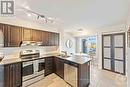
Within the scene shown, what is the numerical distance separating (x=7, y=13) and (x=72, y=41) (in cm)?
566

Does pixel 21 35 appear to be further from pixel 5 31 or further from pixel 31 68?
pixel 31 68

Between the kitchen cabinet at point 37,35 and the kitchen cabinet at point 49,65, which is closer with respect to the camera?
the kitchen cabinet at point 37,35

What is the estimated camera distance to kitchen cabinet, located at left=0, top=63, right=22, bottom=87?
322 centimetres

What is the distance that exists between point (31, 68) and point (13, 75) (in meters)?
0.77

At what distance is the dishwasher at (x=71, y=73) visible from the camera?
3539 millimetres

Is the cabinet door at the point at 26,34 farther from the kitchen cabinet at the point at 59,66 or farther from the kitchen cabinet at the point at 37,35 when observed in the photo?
the kitchen cabinet at the point at 59,66

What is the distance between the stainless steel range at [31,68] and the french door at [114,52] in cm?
337

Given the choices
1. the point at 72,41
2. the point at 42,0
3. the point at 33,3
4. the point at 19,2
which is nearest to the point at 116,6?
the point at 42,0

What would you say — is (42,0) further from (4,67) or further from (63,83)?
(63,83)

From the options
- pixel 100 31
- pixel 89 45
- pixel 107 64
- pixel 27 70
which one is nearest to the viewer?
pixel 27 70

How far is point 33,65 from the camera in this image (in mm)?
4277

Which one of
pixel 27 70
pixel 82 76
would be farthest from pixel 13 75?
pixel 82 76

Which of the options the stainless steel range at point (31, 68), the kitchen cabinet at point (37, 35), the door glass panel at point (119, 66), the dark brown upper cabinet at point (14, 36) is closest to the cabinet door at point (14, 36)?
the dark brown upper cabinet at point (14, 36)

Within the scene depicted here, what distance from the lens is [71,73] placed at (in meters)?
3.81
